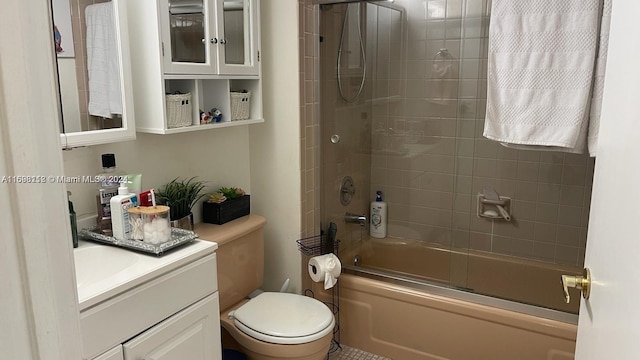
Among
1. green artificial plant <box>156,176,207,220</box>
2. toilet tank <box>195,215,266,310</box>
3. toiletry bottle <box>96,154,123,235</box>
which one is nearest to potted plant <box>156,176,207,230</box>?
green artificial plant <box>156,176,207,220</box>

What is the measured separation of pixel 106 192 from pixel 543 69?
68.8 inches

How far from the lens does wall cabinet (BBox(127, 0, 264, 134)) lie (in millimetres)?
1800

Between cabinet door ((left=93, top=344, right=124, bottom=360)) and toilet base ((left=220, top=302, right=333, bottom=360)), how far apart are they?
0.64 metres

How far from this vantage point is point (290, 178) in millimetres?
2479

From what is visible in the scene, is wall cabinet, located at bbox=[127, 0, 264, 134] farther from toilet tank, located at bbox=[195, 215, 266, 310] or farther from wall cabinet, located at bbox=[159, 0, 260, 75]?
toilet tank, located at bbox=[195, 215, 266, 310]

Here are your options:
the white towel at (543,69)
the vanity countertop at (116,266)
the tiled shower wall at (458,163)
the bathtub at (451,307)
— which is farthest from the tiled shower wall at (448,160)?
the vanity countertop at (116,266)

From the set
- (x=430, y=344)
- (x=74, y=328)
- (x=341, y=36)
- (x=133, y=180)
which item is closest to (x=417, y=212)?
(x=430, y=344)

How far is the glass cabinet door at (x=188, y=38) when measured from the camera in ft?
5.98

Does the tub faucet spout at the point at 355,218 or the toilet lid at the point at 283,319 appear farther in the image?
the tub faucet spout at the point at 355,218

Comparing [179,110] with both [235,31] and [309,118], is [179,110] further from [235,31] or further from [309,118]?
[309,118]

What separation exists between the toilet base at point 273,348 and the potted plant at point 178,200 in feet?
1.48

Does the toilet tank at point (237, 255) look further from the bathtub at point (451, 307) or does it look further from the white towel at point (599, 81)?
the white towel at point (599, 81)

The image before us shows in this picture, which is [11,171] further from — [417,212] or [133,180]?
[417,212]

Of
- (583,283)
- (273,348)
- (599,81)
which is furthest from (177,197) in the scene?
(599,81)
